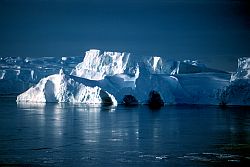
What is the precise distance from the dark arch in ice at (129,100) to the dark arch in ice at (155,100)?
2.37m

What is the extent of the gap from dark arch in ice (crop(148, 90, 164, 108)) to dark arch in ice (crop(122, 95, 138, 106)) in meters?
2.37

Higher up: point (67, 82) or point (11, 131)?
point (67, 82)

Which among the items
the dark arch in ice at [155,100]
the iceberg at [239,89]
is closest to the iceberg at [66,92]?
the dark arch in ice at [155,100]

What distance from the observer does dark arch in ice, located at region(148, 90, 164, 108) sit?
228ft

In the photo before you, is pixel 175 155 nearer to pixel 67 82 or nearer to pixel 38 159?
pixel 38 159

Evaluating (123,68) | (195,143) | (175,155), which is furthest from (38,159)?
(123,68)

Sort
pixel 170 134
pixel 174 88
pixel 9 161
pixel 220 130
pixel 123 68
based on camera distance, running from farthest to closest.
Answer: pixel 123 68
pixel 174 88
pixel 220 130
pixel 170 134
pixel 9 161

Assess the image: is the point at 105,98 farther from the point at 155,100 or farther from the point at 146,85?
the point at 146,85

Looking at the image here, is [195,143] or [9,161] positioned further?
[195,143]

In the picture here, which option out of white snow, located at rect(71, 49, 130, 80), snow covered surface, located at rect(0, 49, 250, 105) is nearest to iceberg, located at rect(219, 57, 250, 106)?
snow covered surface, located at rect(0, 49, 250, 105)

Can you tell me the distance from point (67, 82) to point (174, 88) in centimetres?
1535

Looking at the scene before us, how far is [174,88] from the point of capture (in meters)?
72.0

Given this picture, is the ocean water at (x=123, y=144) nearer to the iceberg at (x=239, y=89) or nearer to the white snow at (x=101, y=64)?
the iceberg at (x=239, y=89)

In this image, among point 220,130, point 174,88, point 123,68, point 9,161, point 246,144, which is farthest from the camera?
point 123,68
